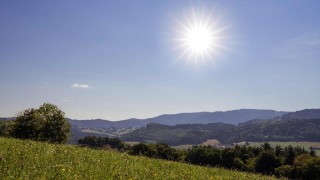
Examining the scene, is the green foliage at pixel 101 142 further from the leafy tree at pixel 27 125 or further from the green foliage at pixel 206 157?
the leafy tree at pixel 27 125

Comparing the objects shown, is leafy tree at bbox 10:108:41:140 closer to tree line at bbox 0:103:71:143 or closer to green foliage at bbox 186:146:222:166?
tree line at bbox 0:103:71:143

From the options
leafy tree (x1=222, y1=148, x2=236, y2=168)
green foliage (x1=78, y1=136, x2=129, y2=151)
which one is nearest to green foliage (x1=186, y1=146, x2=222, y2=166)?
leafy tree (x1=222, y1=148, x2=236, y2=168)

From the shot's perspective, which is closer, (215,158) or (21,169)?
(21,169)

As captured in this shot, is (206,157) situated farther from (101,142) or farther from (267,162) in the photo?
(101,142)

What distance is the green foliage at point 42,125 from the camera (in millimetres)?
58312

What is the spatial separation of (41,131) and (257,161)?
52.0 meters

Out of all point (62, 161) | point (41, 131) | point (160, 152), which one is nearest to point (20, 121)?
point (41, 131)

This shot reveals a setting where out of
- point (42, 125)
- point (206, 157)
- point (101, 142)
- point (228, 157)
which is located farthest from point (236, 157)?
point (101, 142)

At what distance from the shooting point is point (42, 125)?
59.3 meters

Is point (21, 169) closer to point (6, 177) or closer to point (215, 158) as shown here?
point (6, 177)

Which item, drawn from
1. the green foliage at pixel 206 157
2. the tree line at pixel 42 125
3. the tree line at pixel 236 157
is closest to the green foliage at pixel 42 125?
the tree line at pixel 42 125

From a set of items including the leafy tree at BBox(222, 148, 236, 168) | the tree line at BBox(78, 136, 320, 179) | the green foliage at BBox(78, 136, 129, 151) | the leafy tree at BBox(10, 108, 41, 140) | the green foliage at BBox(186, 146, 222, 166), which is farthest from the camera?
the green foliage at BBox(78, 136, 129, 151)

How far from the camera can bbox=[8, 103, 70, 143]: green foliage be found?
2296 inches

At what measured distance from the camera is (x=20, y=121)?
58656 millimetres
